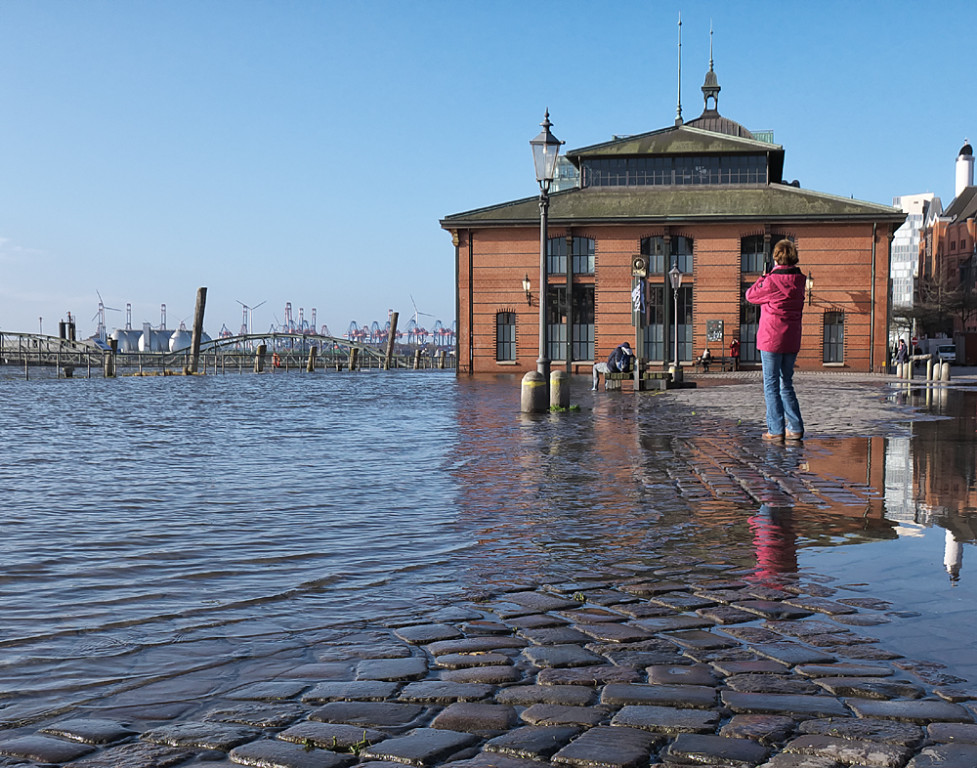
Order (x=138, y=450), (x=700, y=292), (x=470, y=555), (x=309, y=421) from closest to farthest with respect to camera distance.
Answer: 1. (x=470, y=555)
2. (x=138, y=450)
3. (x=309, y=421)
4. (x=700, y=292)

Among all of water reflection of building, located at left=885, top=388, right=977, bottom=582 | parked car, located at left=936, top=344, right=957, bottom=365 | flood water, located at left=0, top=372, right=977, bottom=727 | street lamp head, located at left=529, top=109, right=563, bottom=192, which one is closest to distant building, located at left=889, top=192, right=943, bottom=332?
parked car, located at left=936, top=344, right=957, bottom=365

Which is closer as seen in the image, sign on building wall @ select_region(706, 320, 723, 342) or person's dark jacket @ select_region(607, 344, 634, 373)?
person's dark jacket @ select_region(607, 344, 634, 373)

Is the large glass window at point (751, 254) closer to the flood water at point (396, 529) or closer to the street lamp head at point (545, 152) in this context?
the street lamp head at point (545, 152)

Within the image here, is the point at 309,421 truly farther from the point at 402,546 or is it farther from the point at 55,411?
the point at 402,546

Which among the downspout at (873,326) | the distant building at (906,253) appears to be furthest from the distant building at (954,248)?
the downspout at (873,326)

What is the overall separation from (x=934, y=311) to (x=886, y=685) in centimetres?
8651

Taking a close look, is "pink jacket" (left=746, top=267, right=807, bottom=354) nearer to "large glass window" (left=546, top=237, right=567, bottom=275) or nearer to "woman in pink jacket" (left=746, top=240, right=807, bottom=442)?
"woman in pink jacket" (left=746, top=240, right=807, bottom=442)

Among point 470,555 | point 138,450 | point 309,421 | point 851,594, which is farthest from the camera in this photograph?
point 309,421

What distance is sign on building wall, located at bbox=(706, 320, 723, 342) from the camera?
39125mm

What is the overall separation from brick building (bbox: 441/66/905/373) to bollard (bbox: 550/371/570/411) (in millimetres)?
21909

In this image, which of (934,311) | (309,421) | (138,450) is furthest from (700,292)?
(934,311)

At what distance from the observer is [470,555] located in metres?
5.26

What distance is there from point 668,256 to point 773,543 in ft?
115

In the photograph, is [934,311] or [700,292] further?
[934,311]
